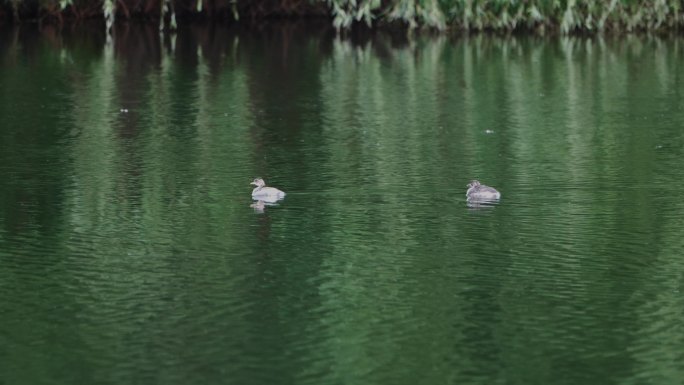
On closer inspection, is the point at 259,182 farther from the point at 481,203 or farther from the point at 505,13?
the point at 505,13

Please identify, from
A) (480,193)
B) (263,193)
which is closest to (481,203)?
(480,193)

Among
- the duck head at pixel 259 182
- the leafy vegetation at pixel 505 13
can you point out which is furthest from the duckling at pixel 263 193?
the leafy vegetation at pixel 505 13

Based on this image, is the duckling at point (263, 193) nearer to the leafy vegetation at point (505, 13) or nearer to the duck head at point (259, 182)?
the duck head at point (259, 182)

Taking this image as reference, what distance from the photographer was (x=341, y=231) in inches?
571

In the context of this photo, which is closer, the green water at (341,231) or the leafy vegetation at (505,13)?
the green water at (341,231)

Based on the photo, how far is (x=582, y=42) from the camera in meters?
34.4

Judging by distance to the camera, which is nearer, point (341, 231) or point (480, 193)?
point (341, 231)

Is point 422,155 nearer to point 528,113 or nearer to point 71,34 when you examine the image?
point 528,113

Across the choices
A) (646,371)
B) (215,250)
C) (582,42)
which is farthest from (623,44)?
(646,371)

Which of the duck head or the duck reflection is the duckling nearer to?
the duck head

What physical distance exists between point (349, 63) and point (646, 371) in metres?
20.2

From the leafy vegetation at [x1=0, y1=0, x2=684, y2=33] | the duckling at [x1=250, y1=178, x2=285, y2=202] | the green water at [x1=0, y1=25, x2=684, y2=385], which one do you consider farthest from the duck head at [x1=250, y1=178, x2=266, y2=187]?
the leafy vegetation at [x1=0, y1=0, x2=684, y2=33]

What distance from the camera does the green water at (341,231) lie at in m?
10.7

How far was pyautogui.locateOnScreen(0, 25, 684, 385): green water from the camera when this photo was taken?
1073cm
